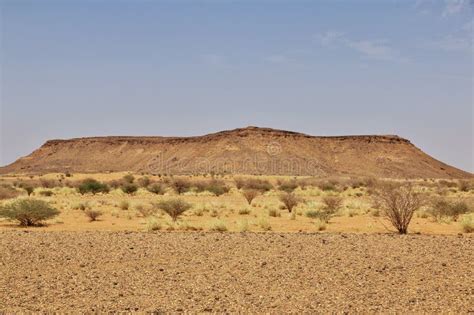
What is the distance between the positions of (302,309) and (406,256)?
5.95 m

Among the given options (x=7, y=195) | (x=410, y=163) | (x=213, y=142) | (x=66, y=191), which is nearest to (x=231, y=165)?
(x=213, y=142)

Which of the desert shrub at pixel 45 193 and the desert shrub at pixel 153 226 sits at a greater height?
the desert shrub at pixel 45 193

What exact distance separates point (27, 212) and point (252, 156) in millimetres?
99020

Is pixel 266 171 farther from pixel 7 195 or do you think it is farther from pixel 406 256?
pixel 406 256

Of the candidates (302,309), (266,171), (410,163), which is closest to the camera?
(302,309)

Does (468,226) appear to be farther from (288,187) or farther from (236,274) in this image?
(288,187)

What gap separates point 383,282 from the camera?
38.1 feet

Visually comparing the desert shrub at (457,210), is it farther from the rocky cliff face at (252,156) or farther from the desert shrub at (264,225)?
the rocky cliff face at (252,156)

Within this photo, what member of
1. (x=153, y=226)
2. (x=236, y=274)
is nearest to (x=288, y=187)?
(x=153, y=226)

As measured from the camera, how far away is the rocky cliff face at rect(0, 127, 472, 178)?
122 meters

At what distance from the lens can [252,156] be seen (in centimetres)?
12281

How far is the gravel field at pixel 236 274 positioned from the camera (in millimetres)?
9867

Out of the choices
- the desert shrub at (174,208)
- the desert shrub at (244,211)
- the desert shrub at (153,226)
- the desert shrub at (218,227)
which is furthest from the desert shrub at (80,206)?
the desert shrub at (218,227)

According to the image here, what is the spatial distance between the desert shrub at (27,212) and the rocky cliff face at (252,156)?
88343 millimetres
